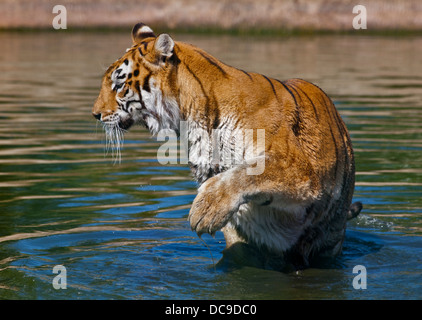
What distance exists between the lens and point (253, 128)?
5.02 m

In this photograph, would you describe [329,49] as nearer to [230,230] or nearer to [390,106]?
[390,106]

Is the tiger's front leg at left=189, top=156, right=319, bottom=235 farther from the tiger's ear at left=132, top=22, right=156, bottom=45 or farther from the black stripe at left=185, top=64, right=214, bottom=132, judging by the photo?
the tiger's ear at left=132, top=22, right=156, bottom=45

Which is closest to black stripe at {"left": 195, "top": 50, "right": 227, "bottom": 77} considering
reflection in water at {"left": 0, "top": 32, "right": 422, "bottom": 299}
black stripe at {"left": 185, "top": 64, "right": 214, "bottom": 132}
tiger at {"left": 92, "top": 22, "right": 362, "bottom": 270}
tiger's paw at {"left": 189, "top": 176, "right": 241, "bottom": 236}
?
tiger at {"left": 92, "top": 22, "right": 362, "bottom": 270}

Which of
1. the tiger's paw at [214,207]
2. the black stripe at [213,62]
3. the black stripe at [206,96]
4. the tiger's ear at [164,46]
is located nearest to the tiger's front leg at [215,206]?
the tiger's paw at [214,207]

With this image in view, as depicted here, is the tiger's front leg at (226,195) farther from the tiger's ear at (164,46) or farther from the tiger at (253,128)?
the tiger's ear at (164,46)

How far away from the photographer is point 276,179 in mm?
4828

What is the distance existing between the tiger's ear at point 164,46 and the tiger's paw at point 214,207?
96cm

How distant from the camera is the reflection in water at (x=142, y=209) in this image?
529cm

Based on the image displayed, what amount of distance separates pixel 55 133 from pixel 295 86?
5421 mm

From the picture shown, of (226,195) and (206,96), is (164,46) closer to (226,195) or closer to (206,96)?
(206,96)

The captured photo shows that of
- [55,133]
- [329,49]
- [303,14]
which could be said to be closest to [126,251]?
[55,133]

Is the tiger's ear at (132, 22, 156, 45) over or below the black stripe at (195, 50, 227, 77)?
over

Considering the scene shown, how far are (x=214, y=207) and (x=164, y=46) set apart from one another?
1.10 metres

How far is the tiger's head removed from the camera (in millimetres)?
5223
